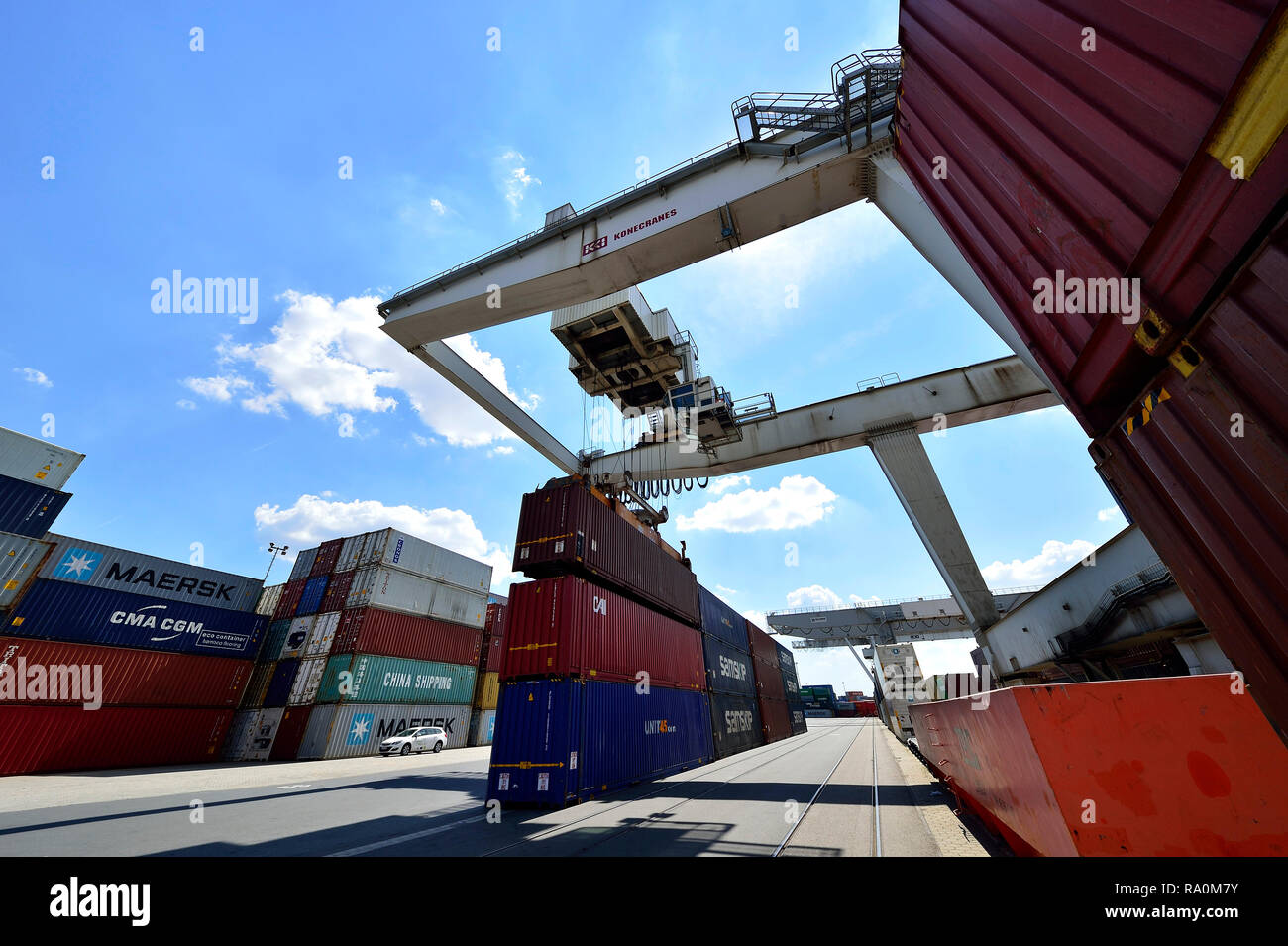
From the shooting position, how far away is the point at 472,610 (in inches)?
1188

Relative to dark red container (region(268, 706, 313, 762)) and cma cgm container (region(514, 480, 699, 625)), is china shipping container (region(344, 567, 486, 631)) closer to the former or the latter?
dark red container (region(268, 706, 313, 762))

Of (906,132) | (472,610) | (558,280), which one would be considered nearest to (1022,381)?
(906,132)

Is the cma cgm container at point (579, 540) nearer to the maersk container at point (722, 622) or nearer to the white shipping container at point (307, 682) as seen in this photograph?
the maersk container at point (722, 622)

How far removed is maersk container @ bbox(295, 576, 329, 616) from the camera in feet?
81.4

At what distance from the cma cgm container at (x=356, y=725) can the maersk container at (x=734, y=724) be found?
16.8 meters

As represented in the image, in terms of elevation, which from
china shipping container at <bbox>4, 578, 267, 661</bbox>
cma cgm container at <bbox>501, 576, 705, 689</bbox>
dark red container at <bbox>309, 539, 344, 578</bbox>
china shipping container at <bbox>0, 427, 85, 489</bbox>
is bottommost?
cma cgm container at <bbox>501, 576, 705, 689</bbox>

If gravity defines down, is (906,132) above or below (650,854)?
above

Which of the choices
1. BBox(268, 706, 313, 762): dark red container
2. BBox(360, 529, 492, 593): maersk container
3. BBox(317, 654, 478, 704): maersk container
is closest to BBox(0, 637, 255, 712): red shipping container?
BBox(268, 706, 313, 762): dark red container

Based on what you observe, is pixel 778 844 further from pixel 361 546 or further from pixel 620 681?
pixel 361 546

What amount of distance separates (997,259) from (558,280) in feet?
31.0

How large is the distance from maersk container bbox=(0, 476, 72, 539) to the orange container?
27506 mm

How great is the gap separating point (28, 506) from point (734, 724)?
1110 inches

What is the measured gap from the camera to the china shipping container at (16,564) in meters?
15.8
